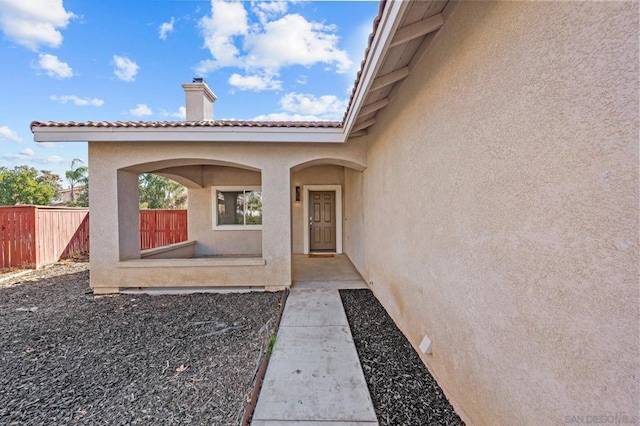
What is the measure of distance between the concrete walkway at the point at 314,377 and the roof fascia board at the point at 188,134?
11.7 feet

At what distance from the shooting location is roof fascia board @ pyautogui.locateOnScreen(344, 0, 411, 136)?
2199 millimetres

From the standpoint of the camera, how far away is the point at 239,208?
10500mm

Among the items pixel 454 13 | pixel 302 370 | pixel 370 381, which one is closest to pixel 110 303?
pixel 302 370

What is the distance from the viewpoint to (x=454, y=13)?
2406 millimetres

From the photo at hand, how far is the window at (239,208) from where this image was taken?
10398 mm

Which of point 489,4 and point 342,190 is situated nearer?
point 489,4

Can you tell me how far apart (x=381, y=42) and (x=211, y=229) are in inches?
366

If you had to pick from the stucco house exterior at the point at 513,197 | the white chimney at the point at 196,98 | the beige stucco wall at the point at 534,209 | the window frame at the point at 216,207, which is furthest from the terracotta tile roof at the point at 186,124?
the window frame at the point at 216,207

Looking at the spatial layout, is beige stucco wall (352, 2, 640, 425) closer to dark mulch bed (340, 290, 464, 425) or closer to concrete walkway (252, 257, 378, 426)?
dark mulch bed (340, 290, 464, 425)

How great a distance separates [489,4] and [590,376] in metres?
2.45

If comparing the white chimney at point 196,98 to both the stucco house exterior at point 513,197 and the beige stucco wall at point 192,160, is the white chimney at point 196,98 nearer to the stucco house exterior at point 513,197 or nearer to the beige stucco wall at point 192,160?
the beige stucco wall at point 192,160

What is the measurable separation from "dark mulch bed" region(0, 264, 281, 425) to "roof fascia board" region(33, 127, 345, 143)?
11.2 feet

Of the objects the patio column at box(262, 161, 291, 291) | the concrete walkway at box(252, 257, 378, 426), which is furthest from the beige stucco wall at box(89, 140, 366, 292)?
the concrete walkway at box(252, 257, 378, 426)

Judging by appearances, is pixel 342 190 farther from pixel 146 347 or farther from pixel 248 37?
pixel 146 347
